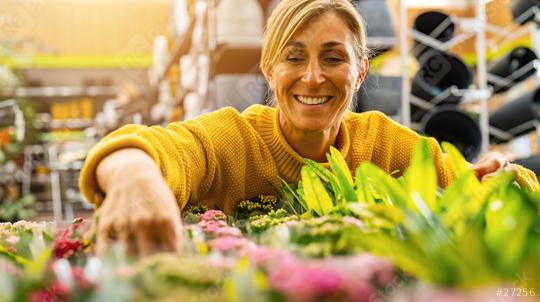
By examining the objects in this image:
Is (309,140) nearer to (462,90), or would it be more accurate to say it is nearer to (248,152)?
(248,152)

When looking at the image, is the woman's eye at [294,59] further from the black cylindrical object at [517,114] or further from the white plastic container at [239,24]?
the black cylindrical object at [517,114]

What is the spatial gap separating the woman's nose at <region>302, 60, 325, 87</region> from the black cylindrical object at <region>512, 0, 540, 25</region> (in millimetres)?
2431

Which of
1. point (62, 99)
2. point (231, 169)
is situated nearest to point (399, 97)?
point (231, 169)

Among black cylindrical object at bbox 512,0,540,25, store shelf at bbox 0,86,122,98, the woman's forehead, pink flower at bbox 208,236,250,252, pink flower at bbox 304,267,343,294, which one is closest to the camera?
pink flower at bbox 304,267,343,294

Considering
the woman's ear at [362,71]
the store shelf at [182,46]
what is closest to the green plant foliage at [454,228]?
the woman's ear at [362,71]

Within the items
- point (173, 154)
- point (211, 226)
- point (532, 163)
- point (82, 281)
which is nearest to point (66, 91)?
point (532, 163)

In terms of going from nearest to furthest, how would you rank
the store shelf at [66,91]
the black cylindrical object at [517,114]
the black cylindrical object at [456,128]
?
the black cylindrical object at [456,128] → the black cylindrical object at [517,114] → the store shelf at [66,91]

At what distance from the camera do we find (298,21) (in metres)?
1.24

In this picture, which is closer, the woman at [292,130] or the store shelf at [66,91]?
the woman at [292,130]

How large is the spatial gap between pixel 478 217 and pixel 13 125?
5.35 m

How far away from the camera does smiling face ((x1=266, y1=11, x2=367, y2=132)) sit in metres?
1.25

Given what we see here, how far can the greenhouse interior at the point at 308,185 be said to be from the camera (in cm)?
43

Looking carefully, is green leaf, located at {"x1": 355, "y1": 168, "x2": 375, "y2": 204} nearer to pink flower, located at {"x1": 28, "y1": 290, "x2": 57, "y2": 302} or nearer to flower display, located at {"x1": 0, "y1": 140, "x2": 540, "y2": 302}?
flower display, located at {"x1": 0, "y1": 140, "x2": 540, "y2": 302}

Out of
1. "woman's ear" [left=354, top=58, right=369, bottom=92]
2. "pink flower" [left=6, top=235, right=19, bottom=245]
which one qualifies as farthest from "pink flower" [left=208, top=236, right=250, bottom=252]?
"woman's ear" [left=354, top=58, right=369, bottom=92]
